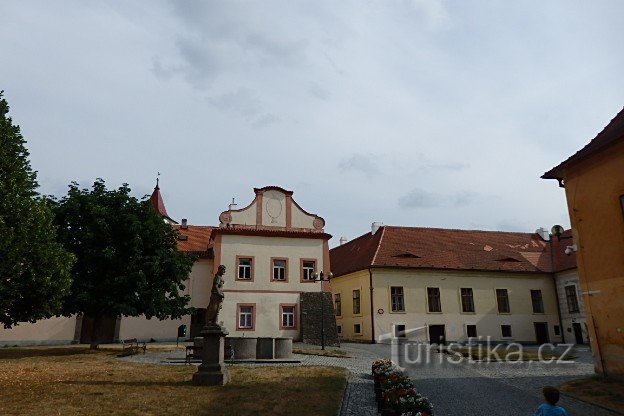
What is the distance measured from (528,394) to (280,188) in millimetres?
21809

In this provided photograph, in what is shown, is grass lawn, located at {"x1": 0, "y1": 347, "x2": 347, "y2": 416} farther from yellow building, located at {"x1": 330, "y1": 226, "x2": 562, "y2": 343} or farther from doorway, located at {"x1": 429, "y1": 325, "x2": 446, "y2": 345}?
doorway, located at {"x1": 429, "y1": 325, "x2": 446, "y2": 345}

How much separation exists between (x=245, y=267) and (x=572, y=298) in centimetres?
2404

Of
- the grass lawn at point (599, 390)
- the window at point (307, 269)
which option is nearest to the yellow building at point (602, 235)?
the grass lawn at point (599, 390)

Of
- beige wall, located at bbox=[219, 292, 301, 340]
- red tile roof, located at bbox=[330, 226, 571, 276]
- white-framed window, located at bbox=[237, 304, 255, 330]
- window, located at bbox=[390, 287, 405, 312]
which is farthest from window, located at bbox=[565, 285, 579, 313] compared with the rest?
white-framed window, located at bbox=[237, 304, 255, 330]

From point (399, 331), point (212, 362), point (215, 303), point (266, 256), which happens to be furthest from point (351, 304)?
point (212, 362)

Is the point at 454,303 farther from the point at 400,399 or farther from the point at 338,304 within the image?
the point at 400,399

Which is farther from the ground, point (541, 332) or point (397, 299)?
point (397, 299)

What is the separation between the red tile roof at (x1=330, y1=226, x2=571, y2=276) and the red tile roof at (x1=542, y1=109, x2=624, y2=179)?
61.4ft

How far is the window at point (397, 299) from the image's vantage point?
33469 mm

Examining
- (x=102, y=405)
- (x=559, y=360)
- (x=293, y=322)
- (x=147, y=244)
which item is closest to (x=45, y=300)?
(x=147, y=244)

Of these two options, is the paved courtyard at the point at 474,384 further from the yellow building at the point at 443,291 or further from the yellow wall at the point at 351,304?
the yellow wall at the point at 351,304

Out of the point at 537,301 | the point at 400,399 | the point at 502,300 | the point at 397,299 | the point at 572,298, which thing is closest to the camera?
the point at 400,399

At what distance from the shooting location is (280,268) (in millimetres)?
30906

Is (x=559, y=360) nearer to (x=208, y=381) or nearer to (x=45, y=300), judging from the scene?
(x=208, y=381)
